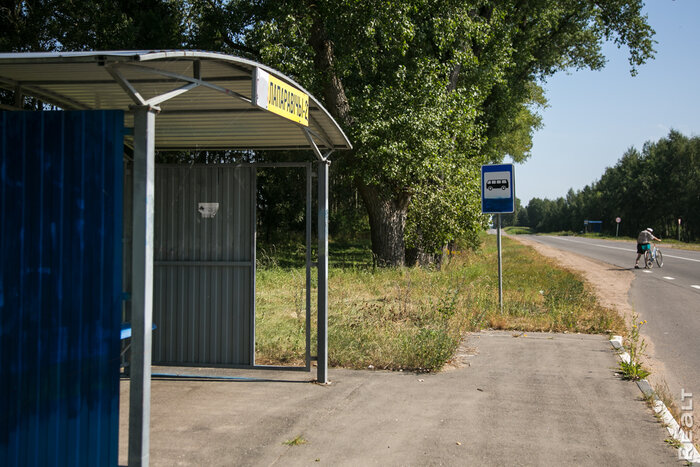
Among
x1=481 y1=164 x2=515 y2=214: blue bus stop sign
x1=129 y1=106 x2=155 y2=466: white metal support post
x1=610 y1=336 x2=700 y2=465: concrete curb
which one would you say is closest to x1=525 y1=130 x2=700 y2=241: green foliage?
x1=481 y1=164 x2=515 y2=214: blue bus stop sign

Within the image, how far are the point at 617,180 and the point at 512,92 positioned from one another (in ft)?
299

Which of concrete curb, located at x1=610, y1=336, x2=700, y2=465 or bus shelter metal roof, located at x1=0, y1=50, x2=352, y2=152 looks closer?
bus shelter metal roof, located at x1=0, y1=50, x2=352, y2=152

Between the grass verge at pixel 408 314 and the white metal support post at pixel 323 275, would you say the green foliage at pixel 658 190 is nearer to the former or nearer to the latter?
the grass verge at pixel 408 314

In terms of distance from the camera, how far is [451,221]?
718 inches

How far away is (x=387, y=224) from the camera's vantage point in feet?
59.9

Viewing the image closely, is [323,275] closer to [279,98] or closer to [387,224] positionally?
[279,98]

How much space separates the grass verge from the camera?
7.56 m

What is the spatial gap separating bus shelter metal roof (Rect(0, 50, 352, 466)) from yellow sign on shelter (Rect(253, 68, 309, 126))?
3 cm

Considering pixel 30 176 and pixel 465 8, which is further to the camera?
pixel 465 8

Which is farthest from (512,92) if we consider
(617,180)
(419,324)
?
(617,180)

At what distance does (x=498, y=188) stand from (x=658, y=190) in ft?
273

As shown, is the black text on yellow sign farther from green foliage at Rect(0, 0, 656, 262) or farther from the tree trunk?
the tree trunk

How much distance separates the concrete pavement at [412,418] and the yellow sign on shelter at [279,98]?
2.63m

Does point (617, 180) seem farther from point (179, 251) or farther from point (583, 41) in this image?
point (179, 251)
